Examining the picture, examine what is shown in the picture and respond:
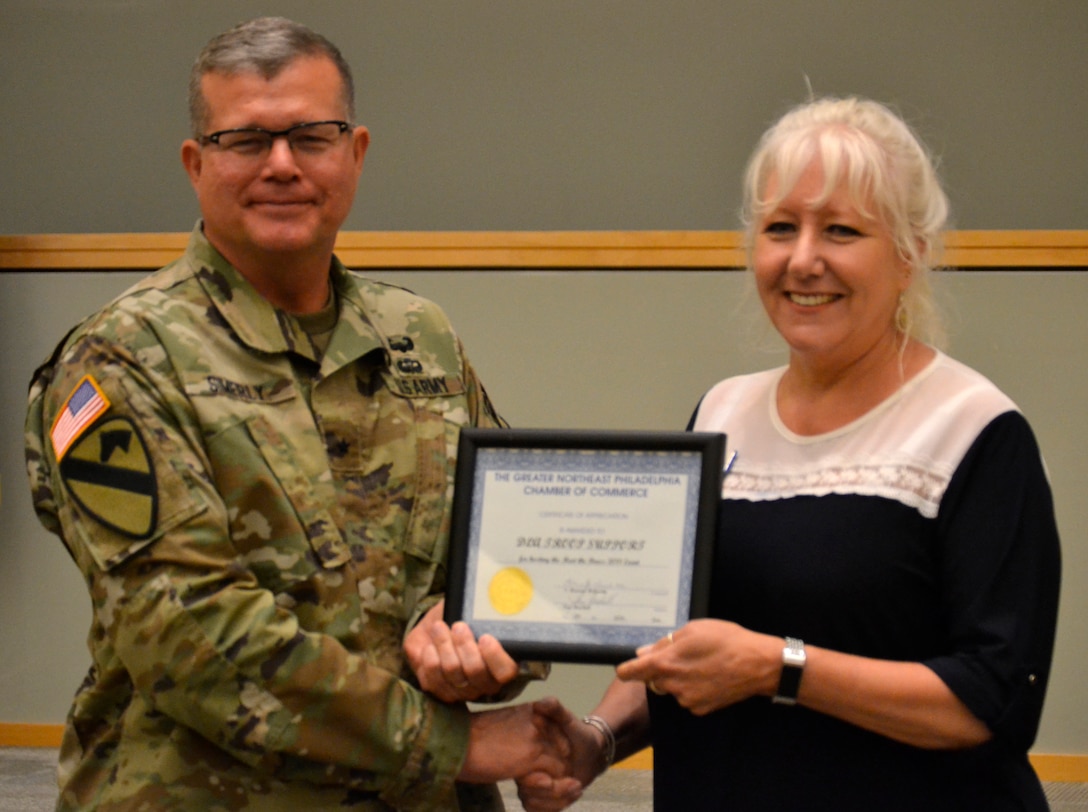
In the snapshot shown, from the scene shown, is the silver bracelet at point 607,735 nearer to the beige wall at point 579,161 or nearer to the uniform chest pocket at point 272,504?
the uniform chest pocket at point 272,504

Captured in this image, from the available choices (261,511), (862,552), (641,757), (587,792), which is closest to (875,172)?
(862,552)

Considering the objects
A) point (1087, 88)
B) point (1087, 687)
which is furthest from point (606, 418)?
point (1087, 88)

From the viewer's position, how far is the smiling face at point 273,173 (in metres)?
1.55

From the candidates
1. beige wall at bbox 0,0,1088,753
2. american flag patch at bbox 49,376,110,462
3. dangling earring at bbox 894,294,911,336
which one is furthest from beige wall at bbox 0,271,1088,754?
american flag patch at bbox 49,376,110,462

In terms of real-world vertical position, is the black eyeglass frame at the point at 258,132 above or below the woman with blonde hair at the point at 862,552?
above

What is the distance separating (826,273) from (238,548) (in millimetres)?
787

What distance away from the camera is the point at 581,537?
1561mm

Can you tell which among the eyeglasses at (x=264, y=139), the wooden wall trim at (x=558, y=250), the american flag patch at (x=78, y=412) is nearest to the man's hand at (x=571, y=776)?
the american flag patch at (x=78, y=412)

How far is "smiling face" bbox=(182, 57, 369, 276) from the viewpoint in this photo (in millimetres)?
1549

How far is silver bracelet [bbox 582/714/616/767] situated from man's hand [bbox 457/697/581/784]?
52mm

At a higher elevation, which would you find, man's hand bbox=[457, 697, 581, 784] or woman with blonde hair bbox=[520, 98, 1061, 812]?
woman with blonde hair bbox=[520, 98, 1061, 812]

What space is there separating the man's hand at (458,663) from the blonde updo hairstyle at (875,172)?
0.64 metres

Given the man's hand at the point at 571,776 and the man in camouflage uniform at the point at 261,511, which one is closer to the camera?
the man in camouflage uniform at the point at 261,511

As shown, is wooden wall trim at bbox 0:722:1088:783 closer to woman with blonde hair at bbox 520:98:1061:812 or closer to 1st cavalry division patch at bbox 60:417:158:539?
woman with blonde hair at bbox 520:98:1061:812
